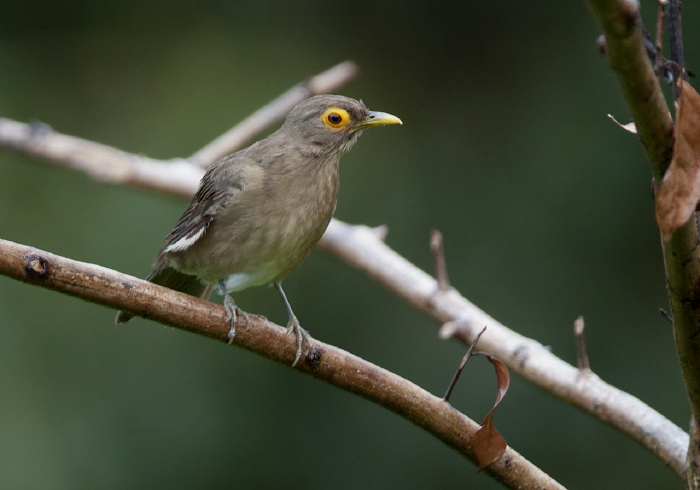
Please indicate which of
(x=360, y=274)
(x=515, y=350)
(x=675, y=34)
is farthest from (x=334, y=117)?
(x=360, y=274)

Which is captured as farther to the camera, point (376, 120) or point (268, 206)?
point (376, 120)

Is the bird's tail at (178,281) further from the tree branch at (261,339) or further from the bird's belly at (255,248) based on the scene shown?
the tree branch at (261,339)

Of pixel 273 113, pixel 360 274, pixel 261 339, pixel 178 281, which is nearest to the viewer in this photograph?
pixel 261 339

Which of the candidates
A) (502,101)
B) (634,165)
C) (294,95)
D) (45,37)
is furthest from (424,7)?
(45,37)

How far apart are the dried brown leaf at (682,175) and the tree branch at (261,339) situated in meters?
0.98

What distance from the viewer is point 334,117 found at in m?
3.76

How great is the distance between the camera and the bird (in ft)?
11.0

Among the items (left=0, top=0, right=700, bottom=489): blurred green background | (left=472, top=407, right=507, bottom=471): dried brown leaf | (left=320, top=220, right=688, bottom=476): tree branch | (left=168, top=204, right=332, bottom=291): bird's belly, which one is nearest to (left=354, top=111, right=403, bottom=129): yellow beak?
(left=168, top=204, right=332, bottom=291): bird's belly

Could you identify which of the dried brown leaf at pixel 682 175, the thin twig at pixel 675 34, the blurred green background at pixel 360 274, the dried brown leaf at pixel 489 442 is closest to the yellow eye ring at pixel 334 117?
the dried brown leaf at pixel 489 442

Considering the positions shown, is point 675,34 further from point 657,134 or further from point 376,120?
point 376,120

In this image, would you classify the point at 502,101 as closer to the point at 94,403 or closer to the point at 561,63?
the point at 561,63

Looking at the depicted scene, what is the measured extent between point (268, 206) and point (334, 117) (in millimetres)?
608

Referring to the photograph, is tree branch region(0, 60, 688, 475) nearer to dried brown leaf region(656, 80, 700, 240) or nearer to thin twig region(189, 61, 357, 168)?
thin twig region(189, 61, 357, 168)

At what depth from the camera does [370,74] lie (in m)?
7.86
